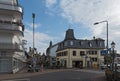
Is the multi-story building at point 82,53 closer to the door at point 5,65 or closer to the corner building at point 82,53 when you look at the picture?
the corner building at point 82,53

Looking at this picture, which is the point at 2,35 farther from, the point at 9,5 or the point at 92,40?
the point at 92,40

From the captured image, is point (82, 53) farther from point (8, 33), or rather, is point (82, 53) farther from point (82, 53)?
point (8, 33)

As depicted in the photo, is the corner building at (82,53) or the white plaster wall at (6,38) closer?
the white plaster wall at (6,38)

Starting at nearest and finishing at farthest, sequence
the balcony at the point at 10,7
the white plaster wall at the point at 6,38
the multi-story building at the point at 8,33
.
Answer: the balcony at the point at 10,7 < the multi-story building at the point at 8,33 < the white plaster wall at the point at 6,38

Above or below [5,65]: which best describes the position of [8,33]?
above

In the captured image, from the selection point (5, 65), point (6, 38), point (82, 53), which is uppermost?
point (6, 38)

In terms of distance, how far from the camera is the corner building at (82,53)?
102 m

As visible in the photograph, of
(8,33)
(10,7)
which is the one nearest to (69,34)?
(8,33)

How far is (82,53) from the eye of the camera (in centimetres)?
10369

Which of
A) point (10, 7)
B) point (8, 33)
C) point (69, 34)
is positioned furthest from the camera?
point (69, 34)

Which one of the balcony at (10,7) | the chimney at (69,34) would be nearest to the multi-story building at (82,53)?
the chimney at (69,34)

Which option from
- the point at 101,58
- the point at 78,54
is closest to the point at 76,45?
the point at 78,54

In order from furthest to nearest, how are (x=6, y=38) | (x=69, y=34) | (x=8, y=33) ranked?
(x=69, y=34), (x=8, y=33), (x=6, y=38)

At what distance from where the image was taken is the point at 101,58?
4114 inches
